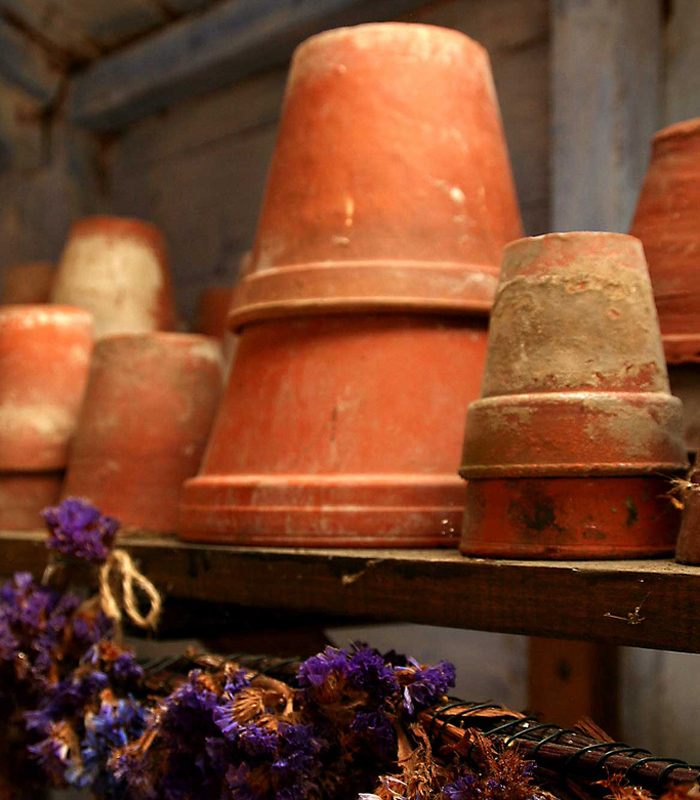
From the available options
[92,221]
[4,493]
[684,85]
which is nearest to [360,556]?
[4,493]

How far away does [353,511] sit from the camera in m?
1.03

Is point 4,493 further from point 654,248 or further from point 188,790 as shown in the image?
point 654,248

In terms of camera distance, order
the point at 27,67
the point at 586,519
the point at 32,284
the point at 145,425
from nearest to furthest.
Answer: the point at 586,519 < the point at 145,425 < the point at 32,284 < the point at 27,67

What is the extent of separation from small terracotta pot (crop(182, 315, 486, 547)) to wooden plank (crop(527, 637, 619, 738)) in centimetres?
57

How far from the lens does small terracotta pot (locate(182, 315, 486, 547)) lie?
1035 mm

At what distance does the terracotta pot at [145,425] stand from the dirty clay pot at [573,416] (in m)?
0.55

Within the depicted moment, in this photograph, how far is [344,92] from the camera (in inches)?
46.4

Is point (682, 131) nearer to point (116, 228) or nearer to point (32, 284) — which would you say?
point (116, 228)

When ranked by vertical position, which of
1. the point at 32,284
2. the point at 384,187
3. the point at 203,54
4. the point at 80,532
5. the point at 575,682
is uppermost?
the point at 203,54

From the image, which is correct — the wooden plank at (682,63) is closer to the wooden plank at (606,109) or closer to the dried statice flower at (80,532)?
the wooden plank at (606,109)

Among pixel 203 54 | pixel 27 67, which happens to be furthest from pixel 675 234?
pixel 27 67

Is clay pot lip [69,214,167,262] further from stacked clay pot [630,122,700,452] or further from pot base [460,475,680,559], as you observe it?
pot base [460,475,680,559]

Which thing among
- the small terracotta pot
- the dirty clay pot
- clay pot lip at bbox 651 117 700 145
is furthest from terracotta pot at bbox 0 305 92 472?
clay pot lip at bbox 651 117 700 145

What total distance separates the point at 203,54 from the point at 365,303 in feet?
3.85
